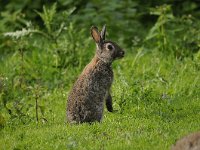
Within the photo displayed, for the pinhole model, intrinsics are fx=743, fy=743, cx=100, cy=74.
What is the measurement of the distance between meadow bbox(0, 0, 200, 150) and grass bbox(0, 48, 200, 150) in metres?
0.01

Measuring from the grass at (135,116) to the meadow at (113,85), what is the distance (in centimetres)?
1

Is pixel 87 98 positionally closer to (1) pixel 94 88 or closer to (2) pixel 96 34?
(1) pixel 94 88

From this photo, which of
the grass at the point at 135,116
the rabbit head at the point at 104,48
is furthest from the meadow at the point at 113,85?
the rabbit head at the point at 104,48

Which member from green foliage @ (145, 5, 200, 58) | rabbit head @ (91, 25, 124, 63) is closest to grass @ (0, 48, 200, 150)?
green foliage @ (145, 5, 200, 58)

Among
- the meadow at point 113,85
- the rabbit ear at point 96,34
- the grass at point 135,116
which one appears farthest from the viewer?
the rabbit ear at point 96,34

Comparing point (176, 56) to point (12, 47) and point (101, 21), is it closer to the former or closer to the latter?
point (101, 21)

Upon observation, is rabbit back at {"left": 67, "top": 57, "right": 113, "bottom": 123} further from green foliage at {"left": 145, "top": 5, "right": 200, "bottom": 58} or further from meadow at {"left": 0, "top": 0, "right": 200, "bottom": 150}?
green foliage at {"left": 145, "top": 5, "right": 200, "bottom": 58}

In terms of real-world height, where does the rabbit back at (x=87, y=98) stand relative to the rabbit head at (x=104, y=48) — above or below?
below

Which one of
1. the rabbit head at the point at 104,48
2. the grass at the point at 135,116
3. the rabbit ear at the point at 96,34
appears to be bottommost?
the grass at the point at 135,116

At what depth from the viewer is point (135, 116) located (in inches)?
480

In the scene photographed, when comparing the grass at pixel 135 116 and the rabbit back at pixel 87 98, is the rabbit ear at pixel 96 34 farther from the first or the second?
the grass at pixel 135 116

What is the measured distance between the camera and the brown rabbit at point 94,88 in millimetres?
11812

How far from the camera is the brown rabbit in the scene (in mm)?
11812

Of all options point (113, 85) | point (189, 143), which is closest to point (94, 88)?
point (113, 85)
